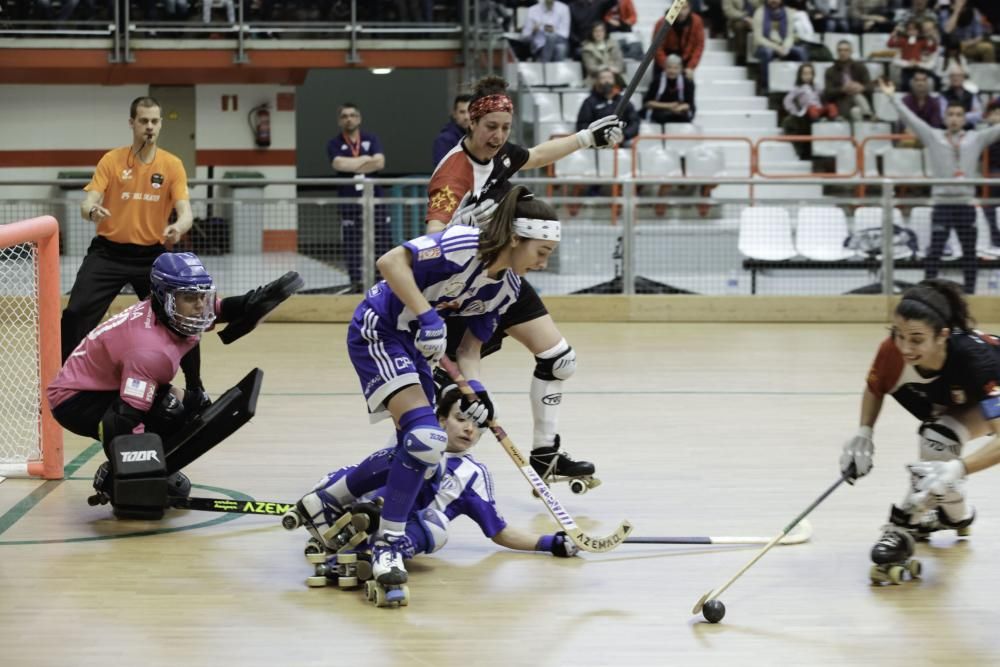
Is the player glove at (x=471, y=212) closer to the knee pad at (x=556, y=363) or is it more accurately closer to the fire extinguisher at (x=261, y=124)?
the knee pad at (x=556, y=363)

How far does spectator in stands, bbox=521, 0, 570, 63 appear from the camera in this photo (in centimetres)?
1600

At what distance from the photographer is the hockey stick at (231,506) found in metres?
5.48

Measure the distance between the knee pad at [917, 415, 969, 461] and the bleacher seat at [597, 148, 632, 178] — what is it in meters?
9.55

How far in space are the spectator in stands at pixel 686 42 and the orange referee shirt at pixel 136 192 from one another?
29.1ft

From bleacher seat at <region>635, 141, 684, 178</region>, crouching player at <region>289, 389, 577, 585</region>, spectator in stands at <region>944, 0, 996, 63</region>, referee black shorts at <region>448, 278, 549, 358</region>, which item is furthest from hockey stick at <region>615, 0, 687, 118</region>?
spectator in stands at <region>944, 0, 996, 63</region>

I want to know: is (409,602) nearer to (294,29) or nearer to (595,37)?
(595,37)

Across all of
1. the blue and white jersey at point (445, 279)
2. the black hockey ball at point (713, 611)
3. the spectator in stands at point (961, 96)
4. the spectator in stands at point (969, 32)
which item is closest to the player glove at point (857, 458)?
the black hockey ball at point (713, 611)

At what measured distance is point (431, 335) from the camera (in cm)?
467

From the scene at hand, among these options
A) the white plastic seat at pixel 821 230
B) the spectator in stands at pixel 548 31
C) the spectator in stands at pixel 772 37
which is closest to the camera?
the white plastic seat at pixel 821 230

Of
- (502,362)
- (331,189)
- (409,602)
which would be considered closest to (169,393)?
(409,602)

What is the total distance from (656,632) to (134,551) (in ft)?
6.46

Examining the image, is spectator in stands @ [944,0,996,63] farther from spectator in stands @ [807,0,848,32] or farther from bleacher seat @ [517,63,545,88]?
bleacher seat @ [517,63,545,88]

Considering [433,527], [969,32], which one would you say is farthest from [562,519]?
[969,32]

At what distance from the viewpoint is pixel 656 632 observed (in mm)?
4312
